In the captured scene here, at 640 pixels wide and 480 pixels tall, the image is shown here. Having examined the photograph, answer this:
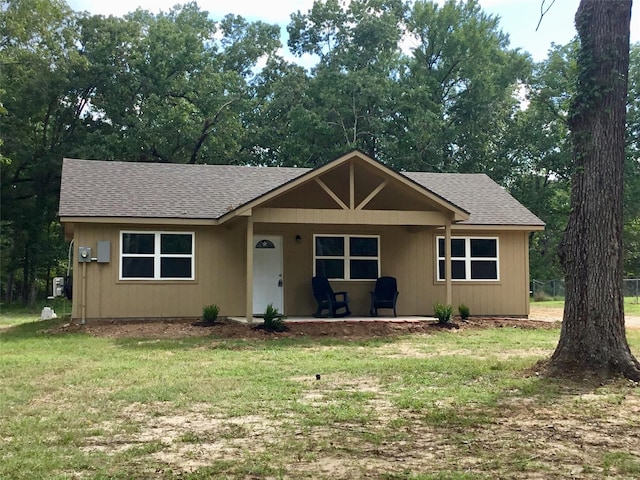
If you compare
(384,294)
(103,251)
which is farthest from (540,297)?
(103,251)

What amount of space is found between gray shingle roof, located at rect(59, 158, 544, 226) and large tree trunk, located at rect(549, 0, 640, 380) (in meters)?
6.98

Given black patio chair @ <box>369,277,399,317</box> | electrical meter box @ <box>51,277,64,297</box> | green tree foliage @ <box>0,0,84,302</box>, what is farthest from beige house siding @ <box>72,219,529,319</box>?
green tree foliage @ <box>0,0,84,302</box>

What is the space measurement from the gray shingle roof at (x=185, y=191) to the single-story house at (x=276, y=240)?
5 cm

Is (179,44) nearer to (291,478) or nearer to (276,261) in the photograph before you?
(276,261)

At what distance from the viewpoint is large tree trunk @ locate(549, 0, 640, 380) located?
284 inches

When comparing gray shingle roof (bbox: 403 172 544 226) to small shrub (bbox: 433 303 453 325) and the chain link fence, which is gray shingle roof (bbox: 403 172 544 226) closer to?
small shrub (bbox: 433 303 453 325)

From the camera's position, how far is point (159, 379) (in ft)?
24.6

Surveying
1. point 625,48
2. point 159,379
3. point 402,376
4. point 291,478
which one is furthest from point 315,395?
point 625,48

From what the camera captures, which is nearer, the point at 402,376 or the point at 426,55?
the point at 402,376

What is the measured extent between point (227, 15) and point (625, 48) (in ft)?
111

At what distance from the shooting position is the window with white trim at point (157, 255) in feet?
46.7

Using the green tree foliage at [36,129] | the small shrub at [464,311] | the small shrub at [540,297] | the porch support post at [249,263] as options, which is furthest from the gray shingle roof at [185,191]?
the green tree foliage at [36,129]

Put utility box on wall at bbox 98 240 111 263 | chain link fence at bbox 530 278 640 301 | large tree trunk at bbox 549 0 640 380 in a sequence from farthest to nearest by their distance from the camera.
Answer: chain link fence at bbox 530 278 640 301, utility box on wall at bbox 98 240 111 263, large tree trunk at bbox 549 0 640 380

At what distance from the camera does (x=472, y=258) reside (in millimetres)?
16125
